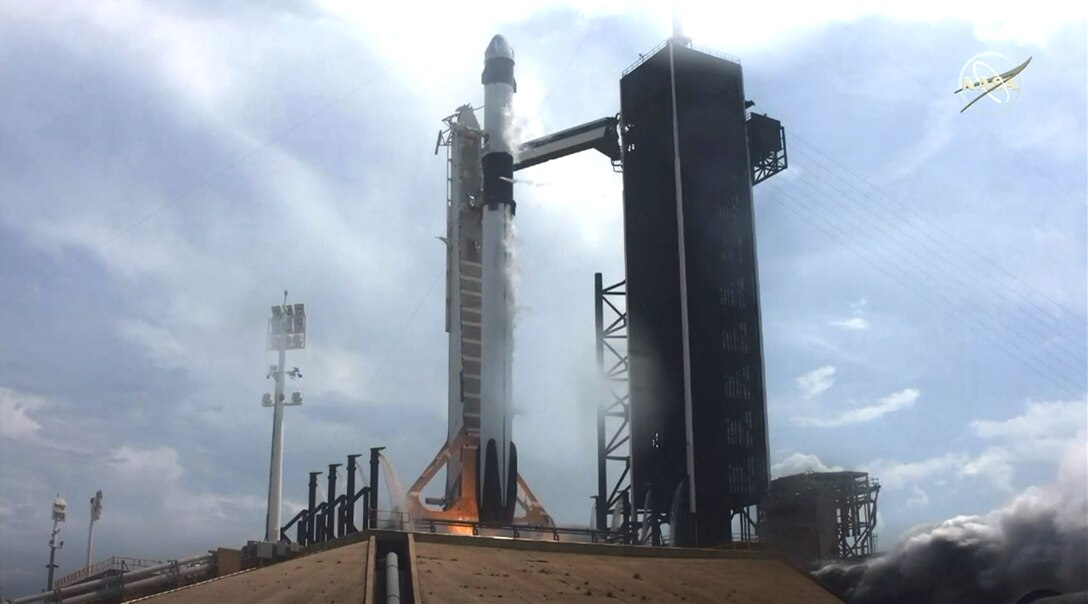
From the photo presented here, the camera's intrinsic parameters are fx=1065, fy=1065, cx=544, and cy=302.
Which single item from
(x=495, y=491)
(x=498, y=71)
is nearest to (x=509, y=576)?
(x=495, y=491)

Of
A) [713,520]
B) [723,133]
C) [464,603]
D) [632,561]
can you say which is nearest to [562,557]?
[632,561]

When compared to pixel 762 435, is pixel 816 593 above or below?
below

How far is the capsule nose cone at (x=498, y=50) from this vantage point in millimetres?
60938

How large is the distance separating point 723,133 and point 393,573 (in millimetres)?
37952

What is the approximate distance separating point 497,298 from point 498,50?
14.9 metres

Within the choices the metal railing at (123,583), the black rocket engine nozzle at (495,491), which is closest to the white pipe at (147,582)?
the metal railing at (123,583)

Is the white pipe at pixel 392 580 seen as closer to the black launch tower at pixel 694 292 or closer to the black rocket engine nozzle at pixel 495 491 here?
the black rocket engine nozzle at pixel 495 491

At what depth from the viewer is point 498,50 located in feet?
200

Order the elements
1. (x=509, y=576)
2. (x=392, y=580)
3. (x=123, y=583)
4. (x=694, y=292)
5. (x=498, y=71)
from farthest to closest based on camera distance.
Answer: (x=498, y=71), (x=694, y=292), (x=123, y=583), (x=509, y=576), (x=392, y=580)

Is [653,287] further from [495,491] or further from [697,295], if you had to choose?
[495,491]

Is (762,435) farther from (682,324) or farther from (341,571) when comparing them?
(341,571)

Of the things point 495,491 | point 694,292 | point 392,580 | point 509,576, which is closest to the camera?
point 392,580

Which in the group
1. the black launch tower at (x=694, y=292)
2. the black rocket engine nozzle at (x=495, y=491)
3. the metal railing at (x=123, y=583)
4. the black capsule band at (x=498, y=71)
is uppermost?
the black capsule band at (x=498, y=71)

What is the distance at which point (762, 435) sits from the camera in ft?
184
